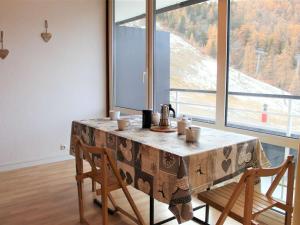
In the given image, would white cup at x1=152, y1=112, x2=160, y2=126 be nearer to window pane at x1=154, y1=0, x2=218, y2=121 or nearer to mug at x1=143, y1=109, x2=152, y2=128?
mug at x1=143, y1=109, x2=152, y2=128

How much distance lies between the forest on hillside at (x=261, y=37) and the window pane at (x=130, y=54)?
1.00 m

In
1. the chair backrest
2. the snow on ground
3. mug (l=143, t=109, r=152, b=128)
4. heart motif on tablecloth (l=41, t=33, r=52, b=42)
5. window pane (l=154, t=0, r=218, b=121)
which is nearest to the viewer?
the chair backrest

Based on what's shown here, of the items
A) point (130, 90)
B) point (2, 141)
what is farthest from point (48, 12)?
point (2, 141)

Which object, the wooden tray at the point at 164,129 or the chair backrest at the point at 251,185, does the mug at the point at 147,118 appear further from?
the chair backrest at the point at 251,185

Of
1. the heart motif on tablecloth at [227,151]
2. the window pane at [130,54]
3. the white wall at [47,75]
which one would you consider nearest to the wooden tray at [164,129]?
the heart motif on tablecloth at [227,151]

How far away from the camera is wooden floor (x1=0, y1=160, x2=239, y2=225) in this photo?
2.60 meters

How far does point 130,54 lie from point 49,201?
2357 millimetres

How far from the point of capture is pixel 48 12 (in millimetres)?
4016

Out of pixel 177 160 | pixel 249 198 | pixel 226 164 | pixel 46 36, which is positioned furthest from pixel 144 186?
pixel 46 36

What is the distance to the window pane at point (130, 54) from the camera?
405 centimetres

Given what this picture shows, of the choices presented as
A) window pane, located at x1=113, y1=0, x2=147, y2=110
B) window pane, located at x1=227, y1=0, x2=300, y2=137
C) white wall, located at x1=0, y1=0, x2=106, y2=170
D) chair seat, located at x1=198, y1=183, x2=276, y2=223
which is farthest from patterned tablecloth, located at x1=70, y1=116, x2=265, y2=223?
white wall, located at x1=0, y1=0, x2=106, y2=170

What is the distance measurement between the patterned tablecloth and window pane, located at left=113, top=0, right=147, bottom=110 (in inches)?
69.5

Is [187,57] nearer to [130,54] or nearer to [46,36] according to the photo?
[130,54]

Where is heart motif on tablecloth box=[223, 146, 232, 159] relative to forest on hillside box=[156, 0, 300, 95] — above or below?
below
